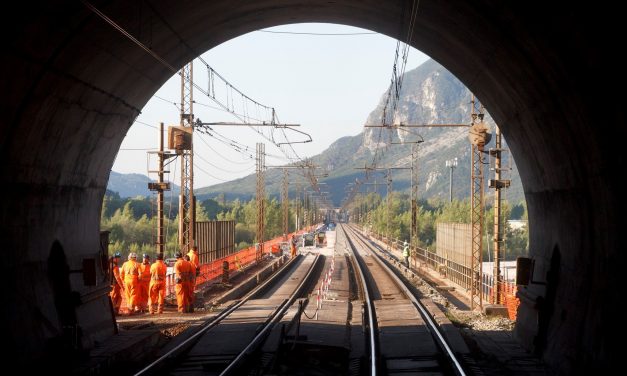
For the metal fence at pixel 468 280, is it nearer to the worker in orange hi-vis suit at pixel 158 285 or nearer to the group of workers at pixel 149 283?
the group of workers at pixel 149 283

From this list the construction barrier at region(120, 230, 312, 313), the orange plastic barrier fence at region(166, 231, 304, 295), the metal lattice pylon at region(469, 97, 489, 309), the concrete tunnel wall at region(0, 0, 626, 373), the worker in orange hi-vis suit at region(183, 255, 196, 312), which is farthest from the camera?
the orange plastic barrier fence at region(166, 231, 304, 295)

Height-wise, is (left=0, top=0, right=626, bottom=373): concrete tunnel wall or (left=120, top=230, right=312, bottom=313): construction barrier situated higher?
(left=0, top=0, right=626, bottom=373): concrete tunnel wall

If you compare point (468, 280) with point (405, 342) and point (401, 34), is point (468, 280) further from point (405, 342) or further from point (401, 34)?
point (401, 34)

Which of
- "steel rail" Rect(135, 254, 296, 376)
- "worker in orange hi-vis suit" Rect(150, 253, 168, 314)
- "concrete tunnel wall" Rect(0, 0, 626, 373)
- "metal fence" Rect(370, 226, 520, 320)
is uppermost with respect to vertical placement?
"concrete tunnel wall" Rect(0, 0, 626, 373)

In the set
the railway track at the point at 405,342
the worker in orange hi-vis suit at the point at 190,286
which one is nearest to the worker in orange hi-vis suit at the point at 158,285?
the worker in orange hi-vis suit at the point at 190,286

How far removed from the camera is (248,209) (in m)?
133

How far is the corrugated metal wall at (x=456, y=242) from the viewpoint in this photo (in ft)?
92.6

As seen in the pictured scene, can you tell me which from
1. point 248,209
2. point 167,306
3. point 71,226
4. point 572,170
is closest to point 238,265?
point 167,306

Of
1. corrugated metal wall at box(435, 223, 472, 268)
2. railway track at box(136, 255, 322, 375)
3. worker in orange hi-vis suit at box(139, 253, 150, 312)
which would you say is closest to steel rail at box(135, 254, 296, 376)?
railway track at box(136, 255, 322, 375)

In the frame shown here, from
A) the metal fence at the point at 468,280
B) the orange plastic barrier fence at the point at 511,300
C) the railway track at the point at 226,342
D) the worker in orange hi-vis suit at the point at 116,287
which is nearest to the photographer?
the railway track at the point at 226,342

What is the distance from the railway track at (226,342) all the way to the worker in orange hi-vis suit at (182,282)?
106cm

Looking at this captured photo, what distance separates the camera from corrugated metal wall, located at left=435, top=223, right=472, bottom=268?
28225mm

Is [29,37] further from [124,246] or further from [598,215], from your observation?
[124,246]

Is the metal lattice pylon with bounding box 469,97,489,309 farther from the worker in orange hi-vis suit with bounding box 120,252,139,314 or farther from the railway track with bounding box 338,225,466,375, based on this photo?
the worker in orange hi-vis suit with bounding box 120,252,139,314
